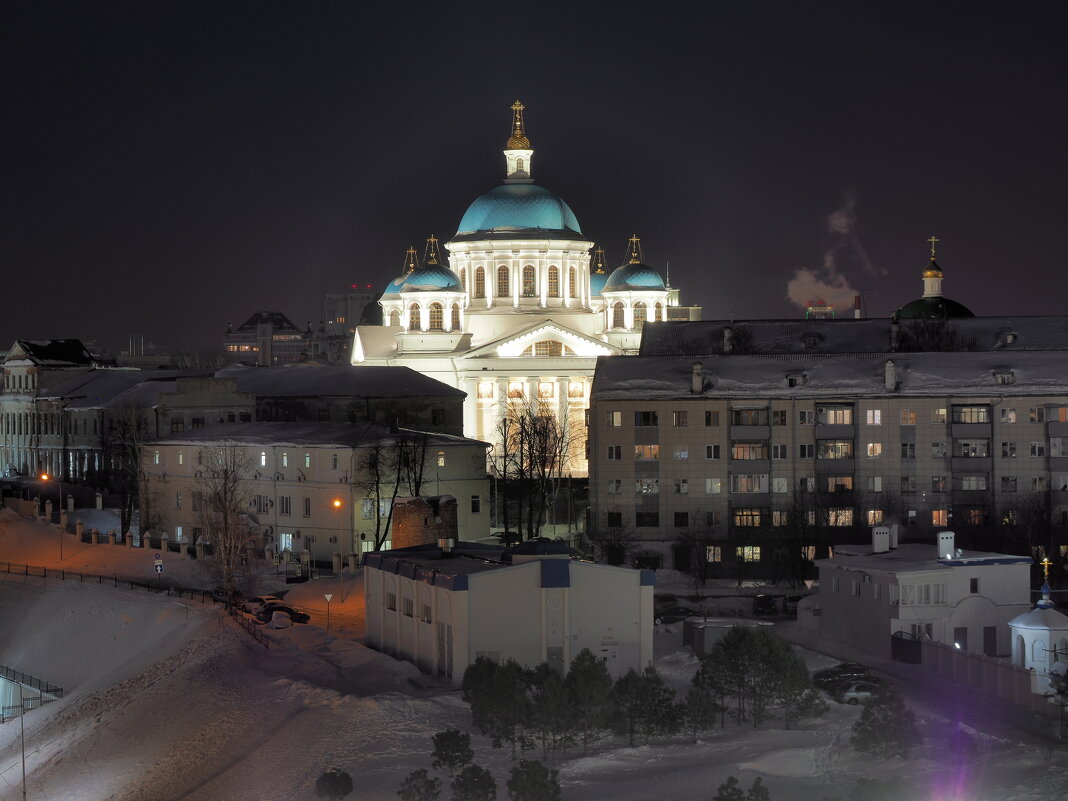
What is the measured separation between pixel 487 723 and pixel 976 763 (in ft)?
38.4

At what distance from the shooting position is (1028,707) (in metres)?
48.2

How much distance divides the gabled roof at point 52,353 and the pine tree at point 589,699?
8294 cm

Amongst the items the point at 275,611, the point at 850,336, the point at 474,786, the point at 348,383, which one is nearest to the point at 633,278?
the point at 348,383

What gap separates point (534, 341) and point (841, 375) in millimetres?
32903

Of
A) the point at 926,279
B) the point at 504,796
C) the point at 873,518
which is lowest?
the point at 504,796

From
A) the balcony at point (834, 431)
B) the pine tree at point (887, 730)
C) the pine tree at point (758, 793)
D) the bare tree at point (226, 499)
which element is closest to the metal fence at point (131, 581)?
the bare tree at point (226, 499)

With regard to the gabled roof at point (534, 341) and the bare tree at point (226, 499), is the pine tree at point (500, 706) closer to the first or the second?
the bare tree at point (226, 499)

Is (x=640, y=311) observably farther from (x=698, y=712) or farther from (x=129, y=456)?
(x=698, y=712)

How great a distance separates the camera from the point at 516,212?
380ft

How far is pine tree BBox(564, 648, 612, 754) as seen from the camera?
45.5 metres

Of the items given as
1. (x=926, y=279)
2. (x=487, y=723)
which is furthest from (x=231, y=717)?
(x=926, y=279)

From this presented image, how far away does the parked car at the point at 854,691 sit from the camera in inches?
1959

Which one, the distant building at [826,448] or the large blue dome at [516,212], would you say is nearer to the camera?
the distant building at [826,448]

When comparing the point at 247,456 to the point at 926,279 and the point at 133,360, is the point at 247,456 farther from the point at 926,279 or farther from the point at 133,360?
the point at 133,360
